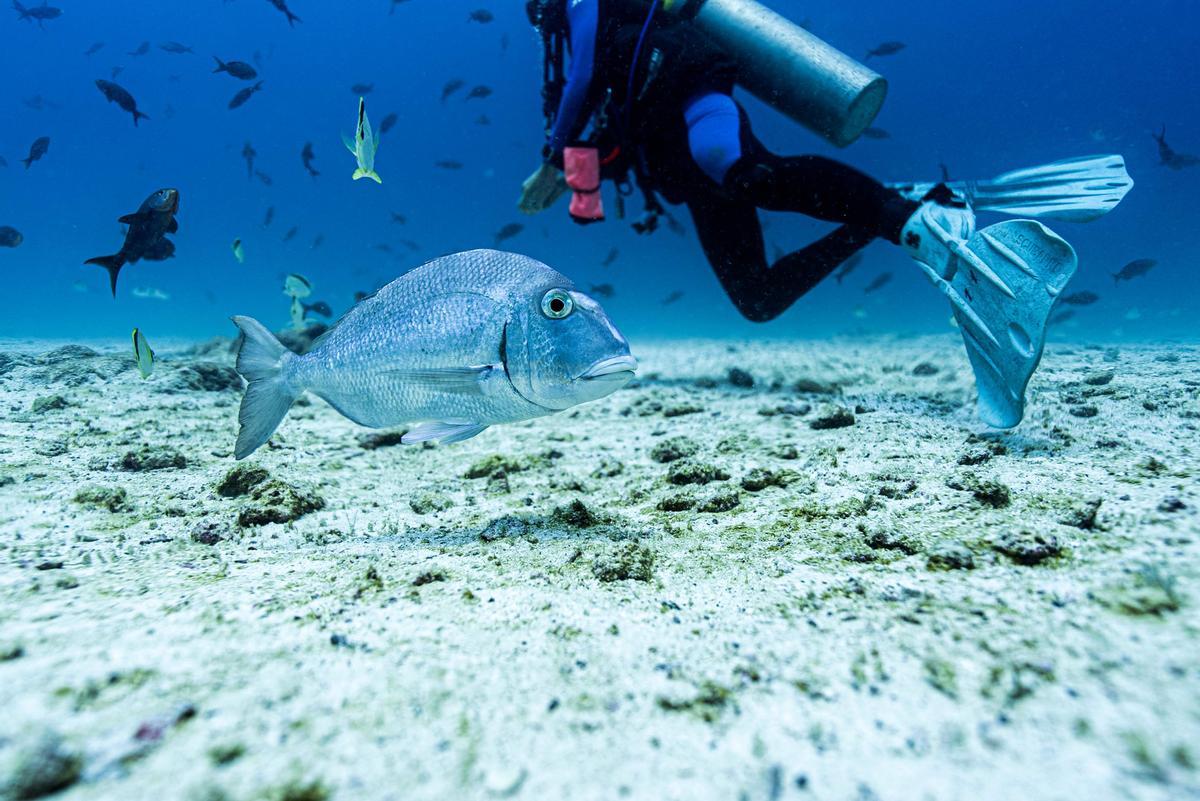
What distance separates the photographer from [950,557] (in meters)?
1.50

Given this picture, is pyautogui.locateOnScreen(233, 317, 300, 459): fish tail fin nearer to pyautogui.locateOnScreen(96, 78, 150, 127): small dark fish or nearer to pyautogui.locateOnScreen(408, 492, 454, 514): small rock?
pyautogui.locateOnScreen(408, 492, 454, 514): small rock

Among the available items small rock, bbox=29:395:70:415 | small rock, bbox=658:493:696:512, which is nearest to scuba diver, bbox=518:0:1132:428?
small rock, bbox=658:493:696:512

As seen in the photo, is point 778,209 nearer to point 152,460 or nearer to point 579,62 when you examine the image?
point 579,62

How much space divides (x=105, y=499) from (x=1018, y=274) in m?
4.96

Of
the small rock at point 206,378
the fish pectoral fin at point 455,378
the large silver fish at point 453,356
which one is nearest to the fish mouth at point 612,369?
the large silver fish at point 453,356

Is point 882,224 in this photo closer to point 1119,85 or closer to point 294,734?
point 294,734

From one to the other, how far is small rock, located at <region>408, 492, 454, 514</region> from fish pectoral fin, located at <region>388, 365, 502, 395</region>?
91 cm

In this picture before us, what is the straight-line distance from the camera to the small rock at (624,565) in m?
1.67

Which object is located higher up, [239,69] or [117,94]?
[239,69]

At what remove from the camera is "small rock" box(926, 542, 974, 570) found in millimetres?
1459

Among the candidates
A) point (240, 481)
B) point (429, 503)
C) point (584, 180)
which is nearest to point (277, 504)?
point (240, 481)

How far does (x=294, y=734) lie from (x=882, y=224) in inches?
185

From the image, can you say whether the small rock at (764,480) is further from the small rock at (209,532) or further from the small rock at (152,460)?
the small rock at (152,460)

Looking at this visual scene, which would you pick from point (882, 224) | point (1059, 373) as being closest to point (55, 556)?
point (882, 224)
